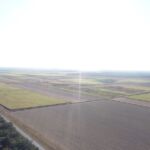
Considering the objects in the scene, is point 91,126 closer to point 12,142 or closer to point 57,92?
point 12,142

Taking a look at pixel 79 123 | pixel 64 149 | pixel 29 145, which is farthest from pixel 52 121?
pixel 29 145

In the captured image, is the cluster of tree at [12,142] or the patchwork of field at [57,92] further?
the patchwork of field at [57,92]

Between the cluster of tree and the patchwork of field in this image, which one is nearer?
the cluster of tree

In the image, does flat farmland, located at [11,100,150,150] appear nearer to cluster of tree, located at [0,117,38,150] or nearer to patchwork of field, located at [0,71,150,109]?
cluster of tree, located at [0,117,38,150]

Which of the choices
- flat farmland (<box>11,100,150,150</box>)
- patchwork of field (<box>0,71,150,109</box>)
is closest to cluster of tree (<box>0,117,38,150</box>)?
flat farmland (<box>11,100,150,150</box>)

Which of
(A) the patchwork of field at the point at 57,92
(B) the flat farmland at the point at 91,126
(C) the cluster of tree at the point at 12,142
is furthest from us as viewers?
(A) the patchwork of field at the point at 57,92

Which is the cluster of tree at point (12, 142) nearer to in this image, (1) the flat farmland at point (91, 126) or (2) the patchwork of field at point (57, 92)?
(1) the flat farmland at point (91, 126)

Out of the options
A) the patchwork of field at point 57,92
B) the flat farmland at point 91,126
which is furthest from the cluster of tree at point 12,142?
the patchwork of field at point 57,92

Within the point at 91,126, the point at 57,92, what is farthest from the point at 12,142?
the point at 57,92
